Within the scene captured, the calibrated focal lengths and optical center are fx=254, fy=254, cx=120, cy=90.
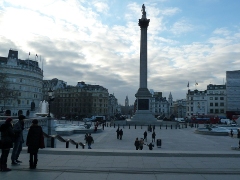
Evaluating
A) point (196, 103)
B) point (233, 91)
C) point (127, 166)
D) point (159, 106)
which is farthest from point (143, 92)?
point (159, 106)

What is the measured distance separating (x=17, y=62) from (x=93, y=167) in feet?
293

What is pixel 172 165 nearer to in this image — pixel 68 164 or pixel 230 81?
pixel 68 164

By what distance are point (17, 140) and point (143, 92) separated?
57909 mm

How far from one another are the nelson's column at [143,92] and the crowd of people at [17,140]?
181 feet

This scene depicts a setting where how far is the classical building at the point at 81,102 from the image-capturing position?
12075 centimetres

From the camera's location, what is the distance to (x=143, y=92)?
66938 mm

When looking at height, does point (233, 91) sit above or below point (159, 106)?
above

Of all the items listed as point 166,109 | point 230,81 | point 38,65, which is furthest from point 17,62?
point 166,109

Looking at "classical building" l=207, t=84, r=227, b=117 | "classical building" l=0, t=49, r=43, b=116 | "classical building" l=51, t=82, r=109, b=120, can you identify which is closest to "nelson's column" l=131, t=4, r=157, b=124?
"classical building" l=0, t=49, r=43, b=116

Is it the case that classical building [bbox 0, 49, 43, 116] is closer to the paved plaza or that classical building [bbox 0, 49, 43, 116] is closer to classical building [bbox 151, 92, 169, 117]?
the paved plaza

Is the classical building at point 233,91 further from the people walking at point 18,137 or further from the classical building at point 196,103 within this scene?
the people walking at point 18,137

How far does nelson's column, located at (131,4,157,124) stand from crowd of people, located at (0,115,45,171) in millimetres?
55182

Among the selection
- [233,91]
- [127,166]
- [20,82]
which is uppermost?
[20,82]

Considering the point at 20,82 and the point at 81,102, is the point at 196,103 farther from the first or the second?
the point at 20,82
